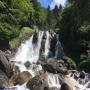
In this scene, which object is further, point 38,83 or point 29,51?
point 29,51

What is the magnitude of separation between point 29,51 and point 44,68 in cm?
1241

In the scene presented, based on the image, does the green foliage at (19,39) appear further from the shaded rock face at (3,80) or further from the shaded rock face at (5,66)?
the shaded rock face at (3,80)

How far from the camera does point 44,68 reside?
1405 inches

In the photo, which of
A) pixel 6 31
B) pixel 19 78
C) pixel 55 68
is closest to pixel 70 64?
pixel 55 68

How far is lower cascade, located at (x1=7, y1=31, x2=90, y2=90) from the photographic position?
96.6 ft

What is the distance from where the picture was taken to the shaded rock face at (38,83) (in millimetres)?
28484

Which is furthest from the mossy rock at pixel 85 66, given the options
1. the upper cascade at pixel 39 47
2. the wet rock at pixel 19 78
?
the wet rock at pixel 19 78

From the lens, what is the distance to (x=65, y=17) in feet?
164

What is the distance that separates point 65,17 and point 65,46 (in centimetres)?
573

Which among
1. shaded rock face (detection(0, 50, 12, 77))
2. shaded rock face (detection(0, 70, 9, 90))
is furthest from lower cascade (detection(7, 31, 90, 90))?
shaded rock face (detection(0, 50, 12, 77))

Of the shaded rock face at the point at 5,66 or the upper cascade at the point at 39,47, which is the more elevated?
the upper cascade at the point at 39,47

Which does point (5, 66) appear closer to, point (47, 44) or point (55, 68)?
point (55, 68)

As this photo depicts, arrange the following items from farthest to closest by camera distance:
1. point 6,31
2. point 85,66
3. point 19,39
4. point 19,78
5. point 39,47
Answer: point 19,39, point 39,47, point 6,31, point 85,66, point 19,78

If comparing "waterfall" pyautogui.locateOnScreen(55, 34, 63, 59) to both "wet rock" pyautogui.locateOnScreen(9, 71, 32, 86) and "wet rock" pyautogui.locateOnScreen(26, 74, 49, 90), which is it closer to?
"wet rock" pyautogui.locateOnScreen(9, 71, 32, 86)
